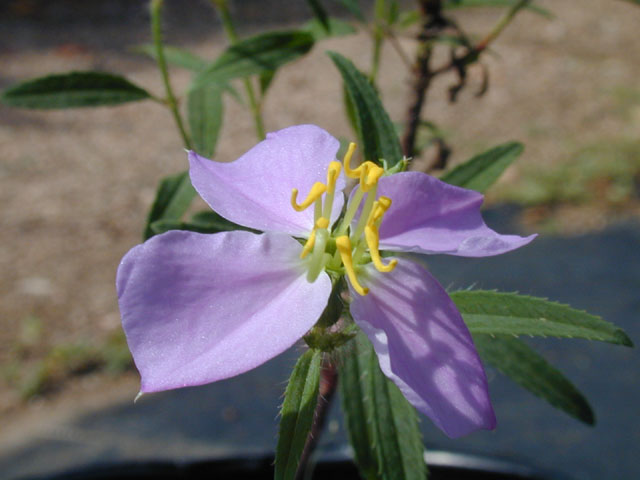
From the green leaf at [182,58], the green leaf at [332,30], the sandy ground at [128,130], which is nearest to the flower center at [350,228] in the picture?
the green leaf at [332,30]

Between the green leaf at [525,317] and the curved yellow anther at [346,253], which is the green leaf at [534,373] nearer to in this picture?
the green leaf at [525,317]

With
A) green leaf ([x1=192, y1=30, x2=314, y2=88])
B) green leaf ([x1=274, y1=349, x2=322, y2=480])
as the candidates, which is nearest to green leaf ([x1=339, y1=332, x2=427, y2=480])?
→ green leaf ([x1=274, y1=349, x2=322, y2=480])

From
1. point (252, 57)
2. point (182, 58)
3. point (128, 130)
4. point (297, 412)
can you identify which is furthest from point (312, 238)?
point (128, 130)

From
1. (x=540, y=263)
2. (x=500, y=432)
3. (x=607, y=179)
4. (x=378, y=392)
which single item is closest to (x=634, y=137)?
(x=607, y=179)

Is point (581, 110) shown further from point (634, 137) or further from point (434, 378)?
point (434, 378)

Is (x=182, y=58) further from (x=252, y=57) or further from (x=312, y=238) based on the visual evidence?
(x=312, y=238)
